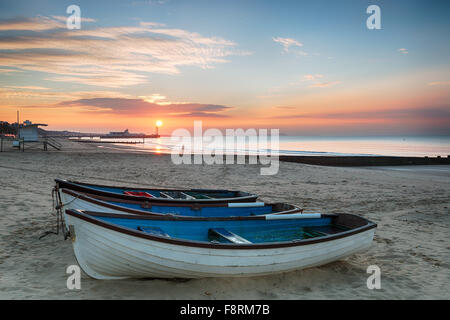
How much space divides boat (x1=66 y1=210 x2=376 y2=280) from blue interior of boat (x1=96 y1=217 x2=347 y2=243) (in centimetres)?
2

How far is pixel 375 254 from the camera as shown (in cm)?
711

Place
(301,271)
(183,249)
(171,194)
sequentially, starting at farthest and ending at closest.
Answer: (171,194) → (301,271) → (183,249)

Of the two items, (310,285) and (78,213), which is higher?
(78,213)

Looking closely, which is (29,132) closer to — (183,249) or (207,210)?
(207,210)

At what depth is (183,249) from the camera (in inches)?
188

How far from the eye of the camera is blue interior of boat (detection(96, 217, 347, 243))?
582cm

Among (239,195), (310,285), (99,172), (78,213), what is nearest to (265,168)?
(99,172)

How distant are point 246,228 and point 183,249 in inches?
82.9

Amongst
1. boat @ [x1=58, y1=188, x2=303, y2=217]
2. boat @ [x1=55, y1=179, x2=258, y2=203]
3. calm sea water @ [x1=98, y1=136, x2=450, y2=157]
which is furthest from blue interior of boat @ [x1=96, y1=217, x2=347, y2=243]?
calm sea water @ [x1=98, y1=136, x2=450, y2=157]

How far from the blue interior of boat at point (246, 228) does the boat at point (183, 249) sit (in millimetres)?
19

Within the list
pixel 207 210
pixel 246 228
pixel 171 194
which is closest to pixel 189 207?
pixel 207 210
